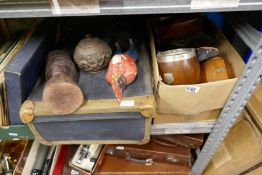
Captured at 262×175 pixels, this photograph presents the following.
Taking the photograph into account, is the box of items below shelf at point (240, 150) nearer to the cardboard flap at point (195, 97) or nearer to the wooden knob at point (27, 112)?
the cardboard flap at point (195, 97)

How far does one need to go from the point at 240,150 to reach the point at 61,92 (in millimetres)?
775

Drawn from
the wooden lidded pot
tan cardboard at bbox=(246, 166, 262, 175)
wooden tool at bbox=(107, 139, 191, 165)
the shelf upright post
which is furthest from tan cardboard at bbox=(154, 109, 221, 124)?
tan cardboard at bbox=(246, 166, 262, 175)

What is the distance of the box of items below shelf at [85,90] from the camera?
63 cm

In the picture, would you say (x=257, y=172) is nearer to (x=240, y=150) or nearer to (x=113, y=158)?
Answer: (x=240, y=150)

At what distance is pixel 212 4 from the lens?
0.53 metres

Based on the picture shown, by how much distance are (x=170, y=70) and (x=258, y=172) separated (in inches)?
24.3

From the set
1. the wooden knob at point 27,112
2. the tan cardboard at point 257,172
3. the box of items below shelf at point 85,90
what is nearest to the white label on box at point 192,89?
the box of items below shelf at point 85,90

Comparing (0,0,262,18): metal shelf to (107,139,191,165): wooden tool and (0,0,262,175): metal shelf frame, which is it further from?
(107,139,191,165): wooden tool

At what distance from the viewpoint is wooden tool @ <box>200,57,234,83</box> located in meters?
0.75

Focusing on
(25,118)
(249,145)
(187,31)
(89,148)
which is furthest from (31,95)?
(249,145)

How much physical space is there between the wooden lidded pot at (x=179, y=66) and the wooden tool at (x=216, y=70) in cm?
5

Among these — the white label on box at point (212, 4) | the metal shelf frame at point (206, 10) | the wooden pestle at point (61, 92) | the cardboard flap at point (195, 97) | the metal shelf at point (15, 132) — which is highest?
the white label on box at point (212, 4)

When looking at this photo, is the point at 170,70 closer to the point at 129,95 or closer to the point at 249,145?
the point at 129,95

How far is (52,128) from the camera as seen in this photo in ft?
2.35
